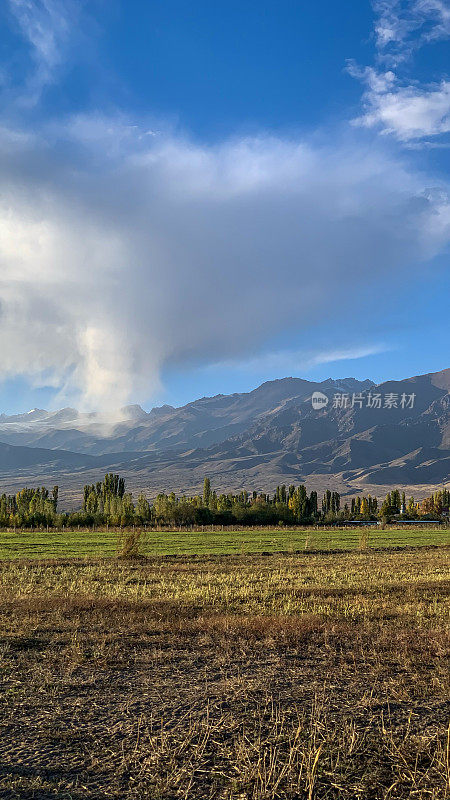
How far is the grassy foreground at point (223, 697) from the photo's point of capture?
7.59 m

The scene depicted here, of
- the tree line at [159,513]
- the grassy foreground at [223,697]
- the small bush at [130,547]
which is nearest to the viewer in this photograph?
the grassy foreground at [223,697]

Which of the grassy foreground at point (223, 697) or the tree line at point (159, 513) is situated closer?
the grassy foreground at point (223, 697)

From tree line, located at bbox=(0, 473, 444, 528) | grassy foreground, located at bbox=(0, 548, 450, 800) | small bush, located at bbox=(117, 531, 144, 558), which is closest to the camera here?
grassy foreground, located at bbox=(0, 548, 450, 800)

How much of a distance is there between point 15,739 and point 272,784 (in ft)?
14.5

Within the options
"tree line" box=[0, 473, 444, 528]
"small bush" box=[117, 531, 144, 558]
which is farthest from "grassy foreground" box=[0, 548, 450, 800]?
"tree line" box=[0, 473, 444, 528]

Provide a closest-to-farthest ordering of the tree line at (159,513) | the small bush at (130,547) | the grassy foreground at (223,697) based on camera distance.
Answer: the grassy foreground at (223,697) → the small bush at (130,547) → the tree line at (159,513)

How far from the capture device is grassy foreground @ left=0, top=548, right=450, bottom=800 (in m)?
7.59

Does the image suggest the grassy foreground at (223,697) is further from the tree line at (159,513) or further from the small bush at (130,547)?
the tree line at (159,513)

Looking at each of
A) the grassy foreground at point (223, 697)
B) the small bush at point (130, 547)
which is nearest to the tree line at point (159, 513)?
the small bush at point (130, 547)

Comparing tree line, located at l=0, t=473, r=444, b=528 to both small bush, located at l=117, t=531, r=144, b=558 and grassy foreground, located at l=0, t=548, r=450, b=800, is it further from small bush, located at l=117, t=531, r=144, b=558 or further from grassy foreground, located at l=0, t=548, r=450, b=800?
grassy foreground, located at l=0, t=548, r=450, b=800

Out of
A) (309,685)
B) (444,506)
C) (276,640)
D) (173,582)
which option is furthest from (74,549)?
(444,506)

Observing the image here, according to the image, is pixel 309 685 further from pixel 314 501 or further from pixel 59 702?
pixel 314 501

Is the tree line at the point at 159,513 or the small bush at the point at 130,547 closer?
the small bush at the point at 130,547

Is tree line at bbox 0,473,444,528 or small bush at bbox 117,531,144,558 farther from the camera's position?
tree line at bbox 0,473,444,528
